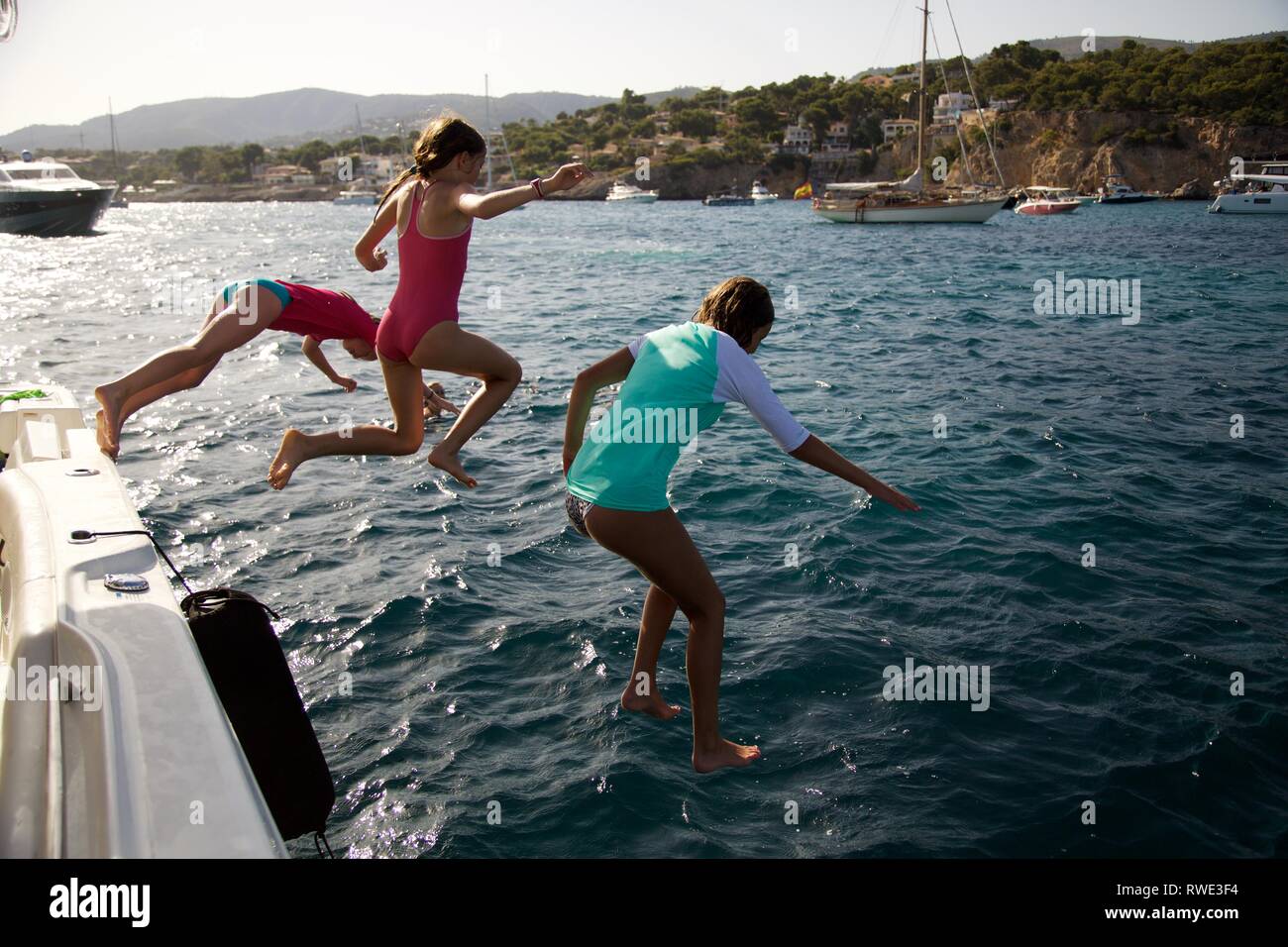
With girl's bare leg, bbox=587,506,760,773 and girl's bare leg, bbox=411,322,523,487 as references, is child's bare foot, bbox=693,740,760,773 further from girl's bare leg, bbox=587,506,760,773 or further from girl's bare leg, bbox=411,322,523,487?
girl's bare leg, bbox=411,322,523,487

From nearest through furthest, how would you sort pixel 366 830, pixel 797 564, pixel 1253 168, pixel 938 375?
pixel 366 830, pixel 797 564, pixel 938 375, pixel 1253 168

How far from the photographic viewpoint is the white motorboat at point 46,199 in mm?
64000

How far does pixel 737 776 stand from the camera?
20.4 ft

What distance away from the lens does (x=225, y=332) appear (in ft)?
20.1

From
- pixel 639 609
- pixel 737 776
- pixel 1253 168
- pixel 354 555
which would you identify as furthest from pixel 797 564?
pixel 1253 168

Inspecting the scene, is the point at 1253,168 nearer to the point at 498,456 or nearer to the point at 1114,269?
the point at 1114,269

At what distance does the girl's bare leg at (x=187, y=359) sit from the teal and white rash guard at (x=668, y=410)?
108 inches

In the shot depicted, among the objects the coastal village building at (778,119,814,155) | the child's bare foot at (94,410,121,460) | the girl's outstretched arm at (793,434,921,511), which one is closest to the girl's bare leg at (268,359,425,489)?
the child's bare foot at (94,410,121,460)

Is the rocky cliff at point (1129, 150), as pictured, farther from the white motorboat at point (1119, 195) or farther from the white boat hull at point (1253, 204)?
→ the white boat hull at point (1253, 204)

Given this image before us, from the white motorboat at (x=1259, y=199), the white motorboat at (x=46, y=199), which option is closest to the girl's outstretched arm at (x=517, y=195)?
the white motorboat at (x=46, y=199)

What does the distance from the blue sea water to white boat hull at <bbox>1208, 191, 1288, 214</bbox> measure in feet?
201

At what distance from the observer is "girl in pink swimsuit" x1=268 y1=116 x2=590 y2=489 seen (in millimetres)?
5812

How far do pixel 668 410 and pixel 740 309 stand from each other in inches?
25.9

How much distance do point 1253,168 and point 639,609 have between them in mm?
123150
